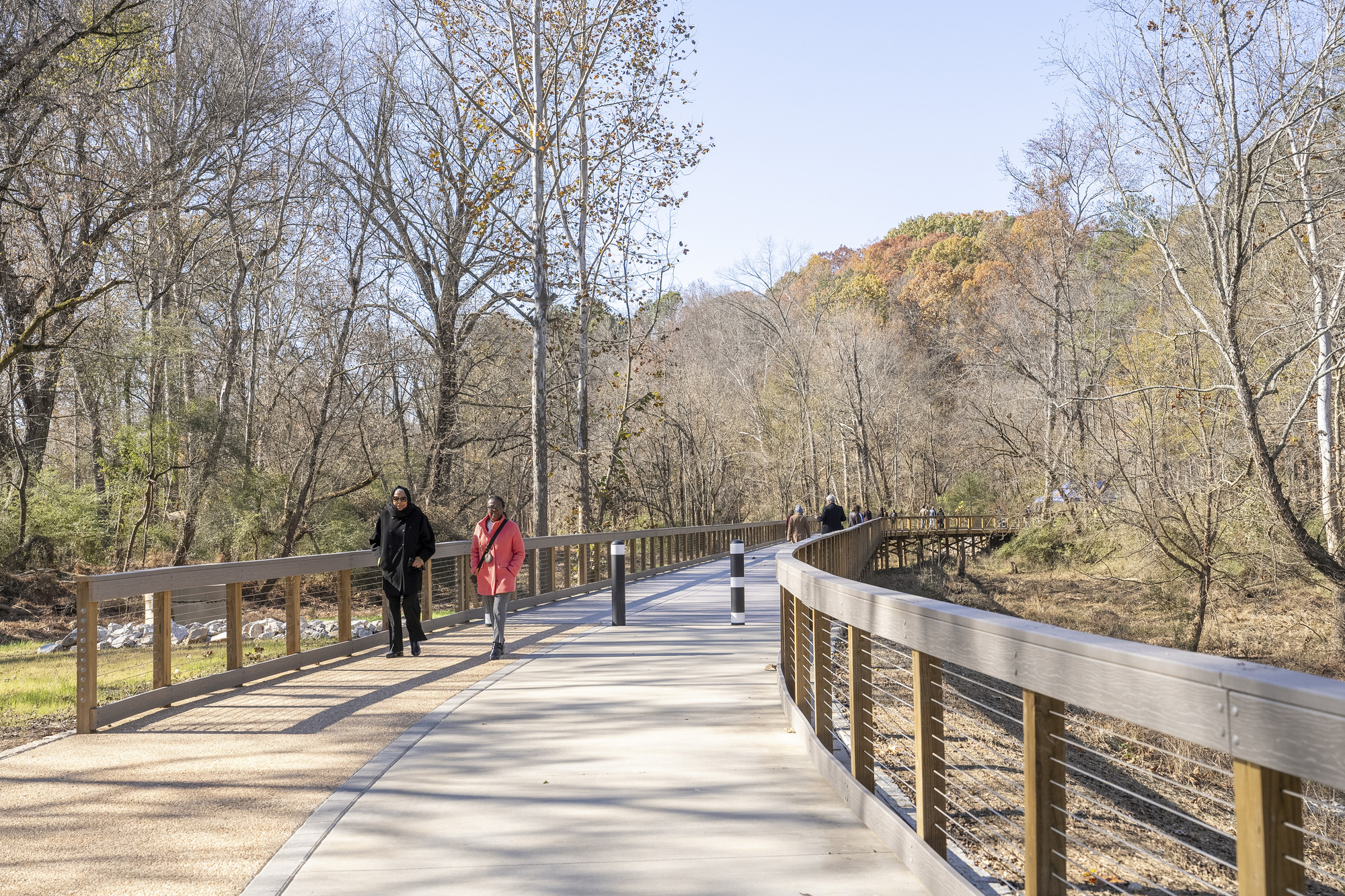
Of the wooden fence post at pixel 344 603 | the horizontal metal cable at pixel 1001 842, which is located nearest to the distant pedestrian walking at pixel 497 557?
the wooden fence post at pixel 344 603

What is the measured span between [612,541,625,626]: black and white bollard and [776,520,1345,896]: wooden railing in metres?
5.54

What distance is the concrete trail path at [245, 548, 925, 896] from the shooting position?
15.3ft

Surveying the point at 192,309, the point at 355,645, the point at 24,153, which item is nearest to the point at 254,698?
the point at 355,645

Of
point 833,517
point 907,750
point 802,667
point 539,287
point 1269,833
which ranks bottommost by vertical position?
point 907,750

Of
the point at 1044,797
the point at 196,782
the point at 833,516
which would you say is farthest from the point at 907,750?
the point at 833,516

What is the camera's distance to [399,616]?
494 inches

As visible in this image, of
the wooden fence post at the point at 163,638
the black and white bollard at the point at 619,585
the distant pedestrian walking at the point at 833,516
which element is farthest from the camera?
the distant pedestrian walking at the point at 833,516

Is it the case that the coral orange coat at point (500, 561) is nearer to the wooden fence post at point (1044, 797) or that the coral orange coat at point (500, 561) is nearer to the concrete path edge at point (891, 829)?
the concrete path edge at point (891, 829)

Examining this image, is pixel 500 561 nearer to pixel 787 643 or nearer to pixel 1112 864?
pixel 787 643

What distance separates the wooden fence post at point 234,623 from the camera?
32.9 feet

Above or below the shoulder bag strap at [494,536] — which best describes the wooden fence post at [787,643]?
below

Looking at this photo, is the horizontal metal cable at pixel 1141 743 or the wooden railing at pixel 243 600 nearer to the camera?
the horizontal metal cable at pixel 1141 743

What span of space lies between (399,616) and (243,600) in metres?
3.14

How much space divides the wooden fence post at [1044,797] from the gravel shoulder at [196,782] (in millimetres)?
3101
